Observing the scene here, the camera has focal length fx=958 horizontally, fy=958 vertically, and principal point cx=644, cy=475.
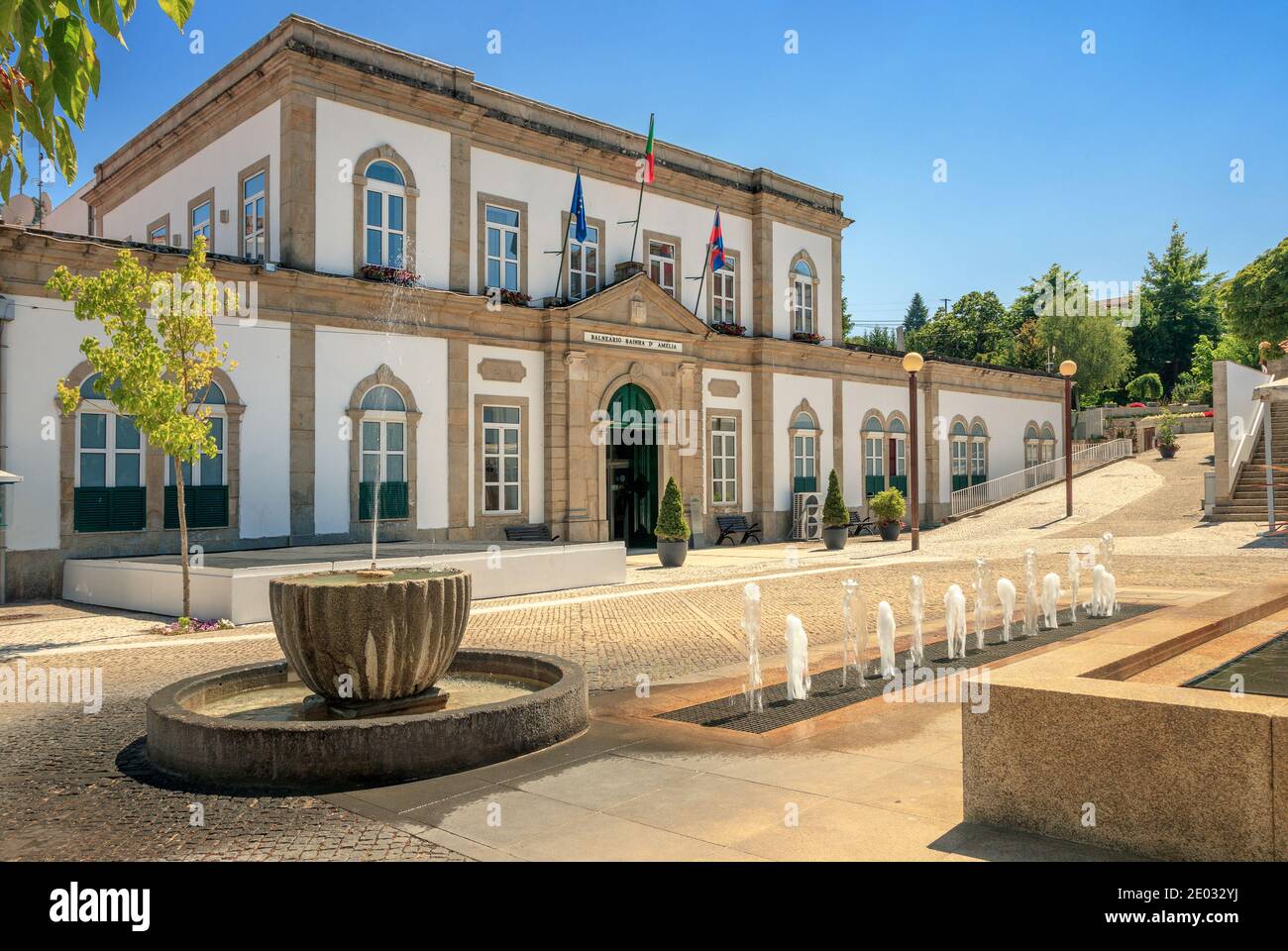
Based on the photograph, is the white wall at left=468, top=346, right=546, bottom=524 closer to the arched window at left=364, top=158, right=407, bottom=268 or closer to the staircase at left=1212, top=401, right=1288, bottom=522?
the arched window at left=364, top=158, right=407, bottom=268

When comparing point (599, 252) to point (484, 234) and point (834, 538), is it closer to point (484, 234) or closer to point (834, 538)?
point (484, 234)

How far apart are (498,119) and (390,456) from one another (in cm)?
903

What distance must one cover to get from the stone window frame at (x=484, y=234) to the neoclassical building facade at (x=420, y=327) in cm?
6

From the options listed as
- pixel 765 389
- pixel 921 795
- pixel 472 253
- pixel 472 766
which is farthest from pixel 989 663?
pixel 765 389

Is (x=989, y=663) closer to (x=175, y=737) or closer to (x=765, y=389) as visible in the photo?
(x=175, y=737)

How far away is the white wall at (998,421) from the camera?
37719mm

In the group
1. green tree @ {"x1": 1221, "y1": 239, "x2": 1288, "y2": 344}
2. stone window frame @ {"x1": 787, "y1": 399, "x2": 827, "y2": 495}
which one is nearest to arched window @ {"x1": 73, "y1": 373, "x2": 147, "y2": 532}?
stone window frame @ {"x1": 787, "y1": 399, "x2": 827, "y2": 495}

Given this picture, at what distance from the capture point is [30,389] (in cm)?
1659

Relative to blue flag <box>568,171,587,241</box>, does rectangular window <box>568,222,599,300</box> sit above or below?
below

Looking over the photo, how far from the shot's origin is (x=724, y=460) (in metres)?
29.5

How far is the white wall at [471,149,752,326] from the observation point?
24000 millimetres

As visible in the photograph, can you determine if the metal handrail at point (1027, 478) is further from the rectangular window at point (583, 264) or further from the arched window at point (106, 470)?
the arched window at point (106, 470)

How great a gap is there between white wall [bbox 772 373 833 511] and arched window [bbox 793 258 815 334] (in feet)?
6.17

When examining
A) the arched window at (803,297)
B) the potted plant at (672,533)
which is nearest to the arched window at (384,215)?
the potted plant at (672,533)
